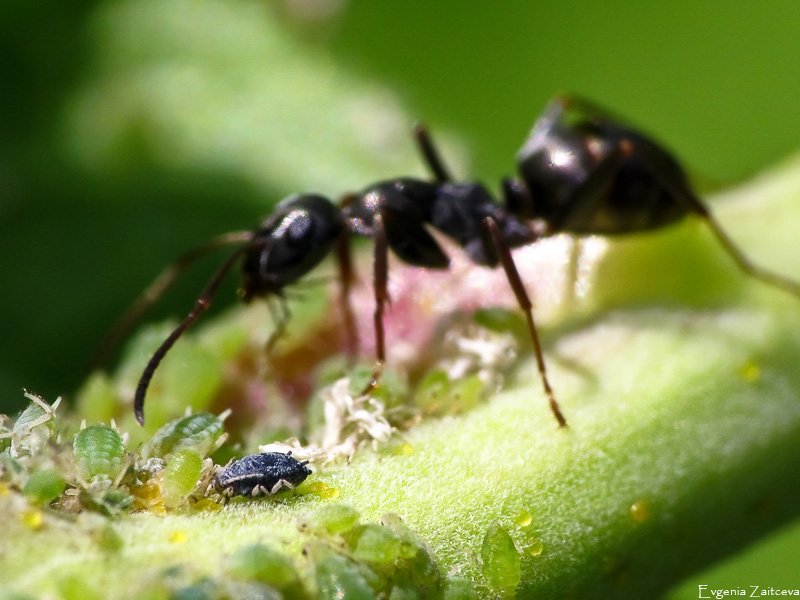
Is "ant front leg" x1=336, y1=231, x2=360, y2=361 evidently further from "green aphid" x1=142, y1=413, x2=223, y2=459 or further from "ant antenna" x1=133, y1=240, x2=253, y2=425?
"green aphid" x1=142, y1=413, x2=223, y2=459

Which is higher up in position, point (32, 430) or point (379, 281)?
point (32, 430)

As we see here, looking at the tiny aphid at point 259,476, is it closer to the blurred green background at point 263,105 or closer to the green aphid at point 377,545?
the green aphid at point 377,545

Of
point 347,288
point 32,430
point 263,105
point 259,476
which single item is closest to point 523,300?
point 347,288

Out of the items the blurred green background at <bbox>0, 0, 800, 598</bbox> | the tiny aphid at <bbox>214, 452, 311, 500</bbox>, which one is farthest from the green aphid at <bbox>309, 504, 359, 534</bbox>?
the blurred green background at <bbox>0, 0, 800, 598</bbox>

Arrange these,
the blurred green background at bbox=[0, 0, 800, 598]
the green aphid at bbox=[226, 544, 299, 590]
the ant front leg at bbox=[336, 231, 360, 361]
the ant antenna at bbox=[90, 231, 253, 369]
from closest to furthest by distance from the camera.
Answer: the green aphid at bbox=[226, 544, 299, 590] < the ant front leg at bbox=[336, 231, 360, 361] < the ant antenna at bbox=[90, 231, 253, 369] < the blurred green background at bbox=[0, 0, 800, 598]

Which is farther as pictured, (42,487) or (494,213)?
(494,213)

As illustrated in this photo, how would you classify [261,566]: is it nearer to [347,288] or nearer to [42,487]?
[42,487]

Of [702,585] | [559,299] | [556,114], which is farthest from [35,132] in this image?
[702,585]

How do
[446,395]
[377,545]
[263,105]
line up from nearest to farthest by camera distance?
1. [377,545]
2. [446,395]
3. [263,105]
